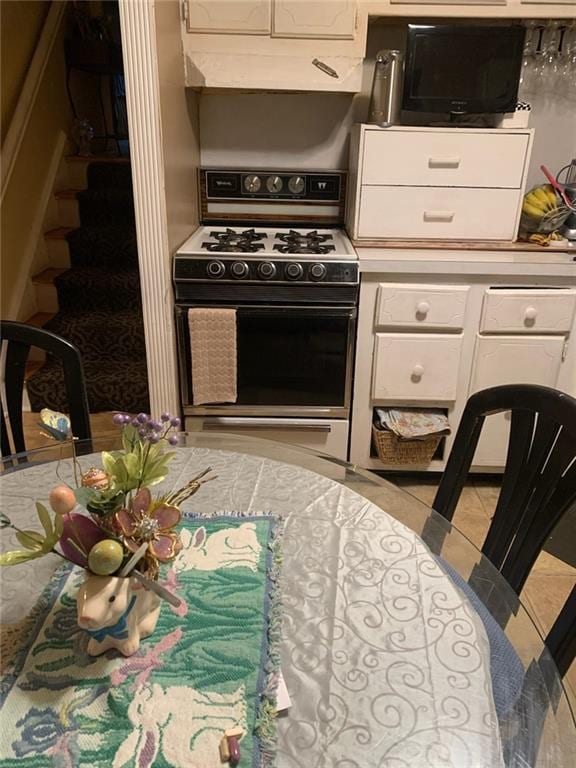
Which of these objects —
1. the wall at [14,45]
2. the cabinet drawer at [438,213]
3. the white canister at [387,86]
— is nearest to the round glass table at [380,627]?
the cabinet drawer at [438,213]

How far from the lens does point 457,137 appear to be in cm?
240

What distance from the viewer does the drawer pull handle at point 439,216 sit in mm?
2490

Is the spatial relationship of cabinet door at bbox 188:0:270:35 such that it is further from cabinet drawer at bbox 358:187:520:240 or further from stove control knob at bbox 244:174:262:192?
cabinet drawer at bbox 358:187:520:240

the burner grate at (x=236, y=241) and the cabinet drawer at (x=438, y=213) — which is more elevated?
the cabinet drawer at (x=438, y=213)

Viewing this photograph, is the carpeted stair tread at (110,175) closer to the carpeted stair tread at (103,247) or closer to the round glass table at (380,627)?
the carpeted stair tread at (103,247)

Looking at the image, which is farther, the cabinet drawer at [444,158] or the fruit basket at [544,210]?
the fruit basket at [544,210]

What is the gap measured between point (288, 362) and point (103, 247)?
156cm

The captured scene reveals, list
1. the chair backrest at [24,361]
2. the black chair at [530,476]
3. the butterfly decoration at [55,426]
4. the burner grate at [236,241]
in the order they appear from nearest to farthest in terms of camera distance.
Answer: the butterfly decoration at [55,426] < the black chair at [530,476] < the chair backrest at [24,361] < the burner grate at [236,241]

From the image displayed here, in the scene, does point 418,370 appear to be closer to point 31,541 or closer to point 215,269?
point 215,269

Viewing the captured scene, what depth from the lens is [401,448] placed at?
2.51 metres

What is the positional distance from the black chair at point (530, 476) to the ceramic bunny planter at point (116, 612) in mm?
547

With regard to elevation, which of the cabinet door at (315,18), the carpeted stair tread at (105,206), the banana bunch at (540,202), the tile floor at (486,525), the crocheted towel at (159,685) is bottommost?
the tile floor at (486,525)

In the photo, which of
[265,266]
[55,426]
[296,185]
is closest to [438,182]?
[296,185]

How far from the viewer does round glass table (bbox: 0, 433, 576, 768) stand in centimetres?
74
